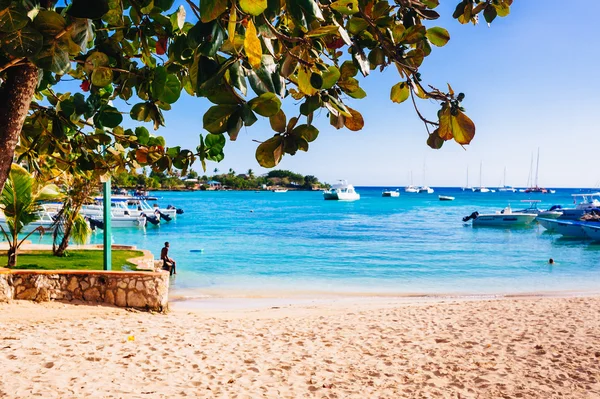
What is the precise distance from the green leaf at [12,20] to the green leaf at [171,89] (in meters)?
0.47

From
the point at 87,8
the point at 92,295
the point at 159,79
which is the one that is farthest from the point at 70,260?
the point at 87,8

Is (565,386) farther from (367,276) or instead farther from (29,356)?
(367,276)

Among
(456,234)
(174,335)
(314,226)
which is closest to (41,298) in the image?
(174,335)

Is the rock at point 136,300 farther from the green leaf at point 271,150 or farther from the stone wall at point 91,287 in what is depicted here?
the green leaf at point 271,150

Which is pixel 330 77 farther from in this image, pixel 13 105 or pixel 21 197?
pixel 21 197

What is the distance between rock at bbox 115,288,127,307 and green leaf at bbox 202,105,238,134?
7864mm

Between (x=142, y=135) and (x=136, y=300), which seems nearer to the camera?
(x=142, y=135)

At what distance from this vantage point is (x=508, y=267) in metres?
20.3

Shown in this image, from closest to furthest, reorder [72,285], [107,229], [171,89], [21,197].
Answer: [171,89]
[72,285]
[21,197]
[107,229]

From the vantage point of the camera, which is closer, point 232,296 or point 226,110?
point 226,110

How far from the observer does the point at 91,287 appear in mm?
8250

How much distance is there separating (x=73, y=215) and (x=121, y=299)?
447cm

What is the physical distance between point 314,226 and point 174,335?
33.4m

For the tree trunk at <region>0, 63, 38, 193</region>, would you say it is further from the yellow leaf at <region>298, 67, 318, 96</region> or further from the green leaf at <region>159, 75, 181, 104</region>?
the yellow leaf at <region>298, 67, 318, 96</region>
